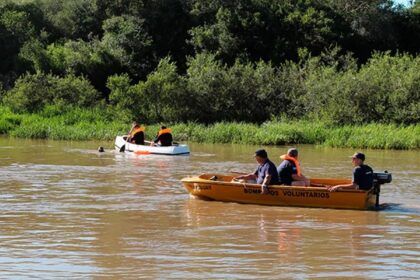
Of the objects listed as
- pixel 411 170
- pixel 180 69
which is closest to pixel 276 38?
pixel 180 69

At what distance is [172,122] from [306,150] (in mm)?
10988

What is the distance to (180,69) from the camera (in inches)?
2045

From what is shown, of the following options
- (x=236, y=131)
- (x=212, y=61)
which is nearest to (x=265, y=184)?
(x=236, y=131)

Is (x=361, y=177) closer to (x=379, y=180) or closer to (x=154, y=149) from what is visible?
(x=379, y=180)

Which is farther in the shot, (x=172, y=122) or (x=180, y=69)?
(x=180, y=69)

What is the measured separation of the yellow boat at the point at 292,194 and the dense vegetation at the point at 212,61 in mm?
19278

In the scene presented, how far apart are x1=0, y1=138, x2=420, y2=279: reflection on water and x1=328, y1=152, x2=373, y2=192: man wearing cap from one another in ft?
1.74

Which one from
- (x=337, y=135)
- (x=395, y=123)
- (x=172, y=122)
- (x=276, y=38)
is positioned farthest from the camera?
(x=276, y=38)

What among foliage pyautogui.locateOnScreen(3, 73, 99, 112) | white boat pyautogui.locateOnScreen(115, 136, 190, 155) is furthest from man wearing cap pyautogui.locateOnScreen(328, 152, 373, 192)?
foliage pyautogui.locateOnScreen(3, 73, 99, 112)

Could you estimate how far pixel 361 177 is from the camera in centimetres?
1633

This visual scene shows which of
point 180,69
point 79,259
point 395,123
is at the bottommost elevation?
point 79,259

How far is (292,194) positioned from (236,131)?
19.6 metres

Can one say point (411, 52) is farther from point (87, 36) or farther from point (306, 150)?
point (306, 150)

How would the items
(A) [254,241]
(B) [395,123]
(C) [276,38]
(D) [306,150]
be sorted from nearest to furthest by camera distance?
1. (A) [254,241]
2. (D) [306,150]
3. (B) [395,123]
4. (C) [276,38]
